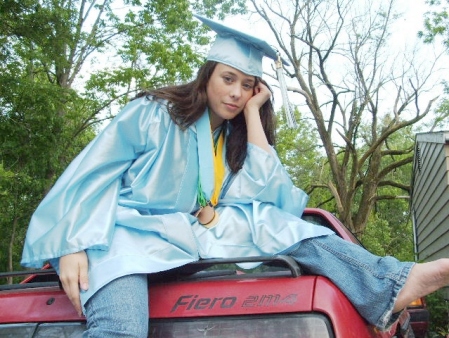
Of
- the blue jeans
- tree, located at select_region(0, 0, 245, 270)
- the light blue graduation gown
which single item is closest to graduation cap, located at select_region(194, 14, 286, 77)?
the light blue graduation gown

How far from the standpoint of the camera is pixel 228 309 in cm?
172

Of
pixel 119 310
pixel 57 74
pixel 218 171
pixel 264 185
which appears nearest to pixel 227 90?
pixel 218 171

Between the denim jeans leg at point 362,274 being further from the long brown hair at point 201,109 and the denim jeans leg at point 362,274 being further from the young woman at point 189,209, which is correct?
the long brown hair at point 201,109

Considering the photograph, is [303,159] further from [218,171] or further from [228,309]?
[228,309]

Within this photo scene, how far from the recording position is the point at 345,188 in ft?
55.6

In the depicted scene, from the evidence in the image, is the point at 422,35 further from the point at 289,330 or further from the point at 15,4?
the point at 289,330

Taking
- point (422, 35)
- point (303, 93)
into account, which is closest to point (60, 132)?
point (303, 93)

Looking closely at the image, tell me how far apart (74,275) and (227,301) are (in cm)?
57

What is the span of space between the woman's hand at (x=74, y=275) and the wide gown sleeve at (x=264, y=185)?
80cm

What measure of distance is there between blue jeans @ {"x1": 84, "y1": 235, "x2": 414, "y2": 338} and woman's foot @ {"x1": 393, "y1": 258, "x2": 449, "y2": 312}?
3 centimetres

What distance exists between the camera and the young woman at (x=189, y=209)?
1.87m

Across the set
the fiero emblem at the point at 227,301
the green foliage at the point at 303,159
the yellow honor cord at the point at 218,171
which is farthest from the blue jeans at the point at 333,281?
the green foliage at the point at 303,159

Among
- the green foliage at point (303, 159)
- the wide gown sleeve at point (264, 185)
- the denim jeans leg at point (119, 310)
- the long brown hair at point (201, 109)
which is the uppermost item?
the long brown hair at point (201, 109)

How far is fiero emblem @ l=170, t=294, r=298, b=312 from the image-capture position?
1.69m
